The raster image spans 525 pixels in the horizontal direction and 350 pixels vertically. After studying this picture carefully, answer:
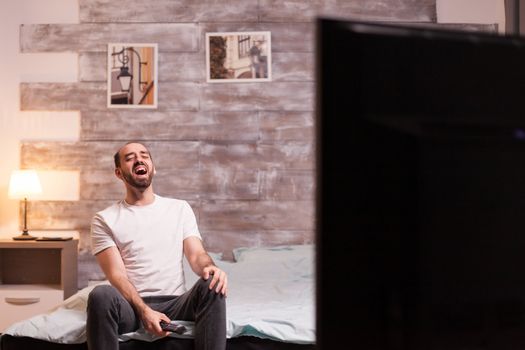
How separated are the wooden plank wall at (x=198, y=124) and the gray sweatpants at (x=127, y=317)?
185cm

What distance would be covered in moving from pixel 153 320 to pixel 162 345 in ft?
0.44

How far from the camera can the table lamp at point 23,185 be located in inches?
151

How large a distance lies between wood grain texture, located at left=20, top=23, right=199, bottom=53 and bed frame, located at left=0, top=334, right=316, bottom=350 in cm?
232

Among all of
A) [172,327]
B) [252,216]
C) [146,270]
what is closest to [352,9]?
[252,216]

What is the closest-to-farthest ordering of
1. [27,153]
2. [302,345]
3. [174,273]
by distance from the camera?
[302,345]
[174,273]
[27,153]

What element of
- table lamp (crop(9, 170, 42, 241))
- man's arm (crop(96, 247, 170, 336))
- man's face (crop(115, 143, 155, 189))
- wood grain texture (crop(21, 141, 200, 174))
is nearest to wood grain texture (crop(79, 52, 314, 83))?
wood grain texture (crop(21, 141, 200, 174))

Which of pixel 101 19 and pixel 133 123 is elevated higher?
pixel 101 19

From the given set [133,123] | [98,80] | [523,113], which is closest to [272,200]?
[133,123]

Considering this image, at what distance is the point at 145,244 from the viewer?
8.29 ft

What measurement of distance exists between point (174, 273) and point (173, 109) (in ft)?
6.09

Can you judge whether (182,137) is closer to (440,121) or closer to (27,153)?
(27,153)

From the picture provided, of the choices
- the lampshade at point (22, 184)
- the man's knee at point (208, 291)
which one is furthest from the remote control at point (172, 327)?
the lampshade at point (22, 184)

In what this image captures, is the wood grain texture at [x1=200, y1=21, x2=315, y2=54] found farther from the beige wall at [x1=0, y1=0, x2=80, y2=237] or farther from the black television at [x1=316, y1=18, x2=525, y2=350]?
the black television at [x1=316, y1=18, x2=525, y2=350]

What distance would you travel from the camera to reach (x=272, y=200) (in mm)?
4168
